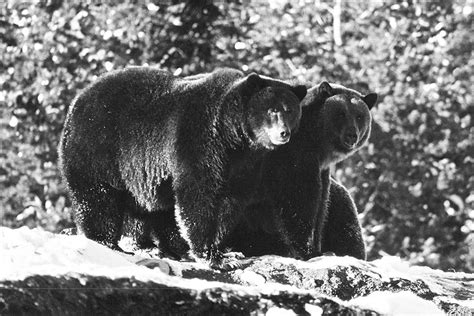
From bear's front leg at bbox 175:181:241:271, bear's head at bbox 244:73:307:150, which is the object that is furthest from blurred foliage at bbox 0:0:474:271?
bear's front leg at bbox 175:181:241:271

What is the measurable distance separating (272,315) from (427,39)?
1226cm

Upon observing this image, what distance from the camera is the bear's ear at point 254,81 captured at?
27.6 feet

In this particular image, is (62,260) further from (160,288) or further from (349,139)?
(349,139)

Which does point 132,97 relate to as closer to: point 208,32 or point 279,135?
point 279,135

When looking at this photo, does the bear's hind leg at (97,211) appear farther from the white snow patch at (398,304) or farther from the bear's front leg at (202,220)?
the white snow patch at (398,304)

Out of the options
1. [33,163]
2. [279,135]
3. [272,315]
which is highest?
[279,135]

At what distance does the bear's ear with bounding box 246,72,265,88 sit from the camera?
27.6 feet

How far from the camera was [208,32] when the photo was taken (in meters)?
16.8

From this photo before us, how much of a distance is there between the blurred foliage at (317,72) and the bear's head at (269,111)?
766cm

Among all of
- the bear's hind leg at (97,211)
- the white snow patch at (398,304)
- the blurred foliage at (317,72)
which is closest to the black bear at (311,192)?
the bear's hind leg at (97,211)

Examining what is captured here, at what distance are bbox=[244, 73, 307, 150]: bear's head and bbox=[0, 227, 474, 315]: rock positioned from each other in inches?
39.8

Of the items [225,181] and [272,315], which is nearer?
[272,315]

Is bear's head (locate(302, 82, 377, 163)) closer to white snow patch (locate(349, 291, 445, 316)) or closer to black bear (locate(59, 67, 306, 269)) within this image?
black bear (locate(59, 67, 306, 269))

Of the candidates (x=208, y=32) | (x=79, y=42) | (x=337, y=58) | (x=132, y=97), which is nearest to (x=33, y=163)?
(x=79, y=42)
